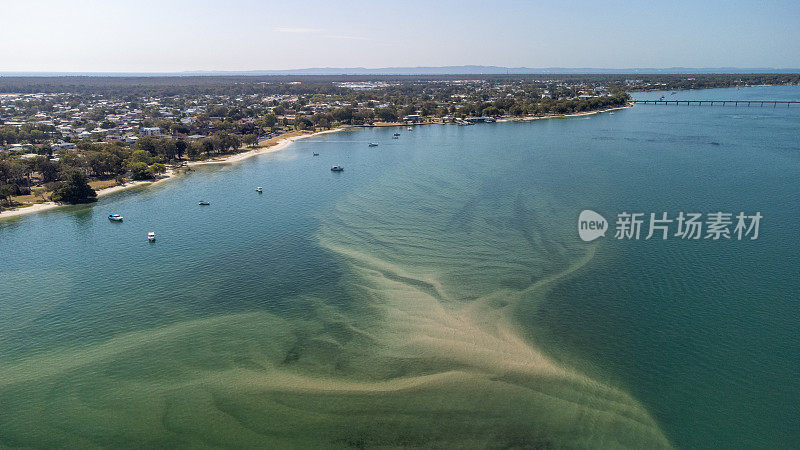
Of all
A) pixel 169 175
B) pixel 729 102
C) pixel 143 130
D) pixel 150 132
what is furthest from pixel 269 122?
pixel 729 102

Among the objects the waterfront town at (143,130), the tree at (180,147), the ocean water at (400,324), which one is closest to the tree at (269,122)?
the waterfront town at (143,130)

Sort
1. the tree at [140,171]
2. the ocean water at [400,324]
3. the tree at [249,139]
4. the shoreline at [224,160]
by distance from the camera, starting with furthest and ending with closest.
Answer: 1. the tree at [249,139]
2. the tree at [140,171]
3. the shoreline at [224,160]
4. the ocean water at [400,324]

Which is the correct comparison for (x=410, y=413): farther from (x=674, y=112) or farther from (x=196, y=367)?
(x=674, y=112)

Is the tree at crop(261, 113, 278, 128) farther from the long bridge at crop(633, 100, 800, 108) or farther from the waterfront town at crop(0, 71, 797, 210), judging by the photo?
the long bridge at crop(633, 100, 800, 108)

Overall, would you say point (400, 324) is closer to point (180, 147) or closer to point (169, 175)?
point (169, 175)

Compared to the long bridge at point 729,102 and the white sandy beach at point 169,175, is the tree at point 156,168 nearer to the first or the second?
the white sandy beach at point 169,175
